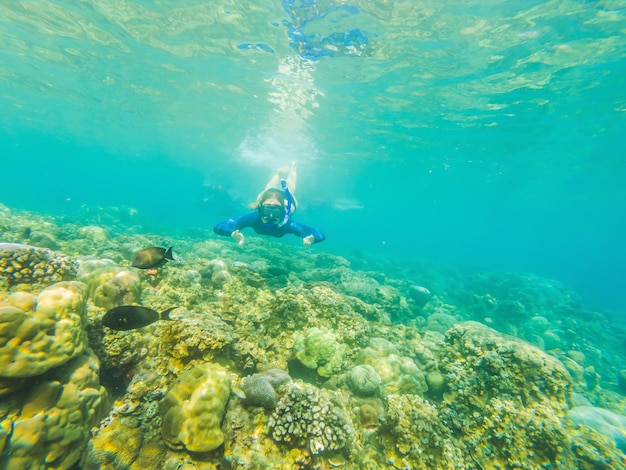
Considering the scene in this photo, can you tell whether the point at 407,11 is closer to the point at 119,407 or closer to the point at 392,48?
the point at 392,48

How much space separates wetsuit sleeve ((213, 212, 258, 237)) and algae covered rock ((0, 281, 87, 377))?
4.93 m

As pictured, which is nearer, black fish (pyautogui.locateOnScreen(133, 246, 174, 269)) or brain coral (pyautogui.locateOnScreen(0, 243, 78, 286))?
black fish (pyautogui.locateOnScreen(133, 246, 174, 269))

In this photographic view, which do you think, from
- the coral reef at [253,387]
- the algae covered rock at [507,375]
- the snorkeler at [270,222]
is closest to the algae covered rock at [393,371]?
the coral reef at [253,387]

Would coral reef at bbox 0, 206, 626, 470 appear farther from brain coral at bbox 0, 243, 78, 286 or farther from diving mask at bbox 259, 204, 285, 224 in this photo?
diving mask at bbox 259, 204, 285, 224

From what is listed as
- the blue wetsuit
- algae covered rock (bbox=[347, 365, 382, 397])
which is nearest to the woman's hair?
the blue wetsuit

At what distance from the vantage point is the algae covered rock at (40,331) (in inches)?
97.7

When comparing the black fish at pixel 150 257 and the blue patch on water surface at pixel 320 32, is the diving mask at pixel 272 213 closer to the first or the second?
the black fish at pixel 150 257

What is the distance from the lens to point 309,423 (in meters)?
3.46

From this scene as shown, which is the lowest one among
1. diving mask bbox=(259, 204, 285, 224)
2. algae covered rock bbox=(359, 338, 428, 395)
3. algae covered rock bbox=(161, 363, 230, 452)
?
algae covered rock bbox=(161, 363, 230, 452)

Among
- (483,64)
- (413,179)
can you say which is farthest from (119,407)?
(413,179)

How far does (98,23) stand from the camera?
1666cm

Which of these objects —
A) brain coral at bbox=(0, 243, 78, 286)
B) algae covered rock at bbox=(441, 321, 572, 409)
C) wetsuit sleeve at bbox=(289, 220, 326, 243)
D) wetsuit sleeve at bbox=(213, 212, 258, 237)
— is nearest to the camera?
brain coral at bbox=(0, 243, 78, 286)

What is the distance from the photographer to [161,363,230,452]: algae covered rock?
294cm

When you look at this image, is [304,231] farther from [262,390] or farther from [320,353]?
[262,390]
